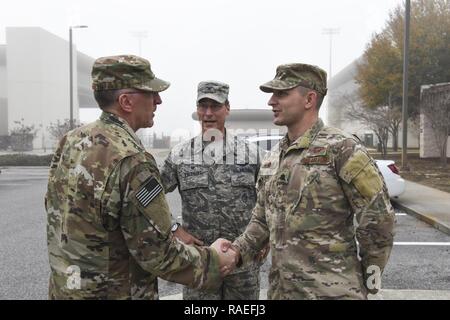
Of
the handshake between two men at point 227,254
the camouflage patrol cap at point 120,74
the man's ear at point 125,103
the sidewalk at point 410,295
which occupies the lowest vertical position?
the sidewalk at point 410,295

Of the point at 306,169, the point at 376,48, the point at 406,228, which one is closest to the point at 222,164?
the point at 306,169

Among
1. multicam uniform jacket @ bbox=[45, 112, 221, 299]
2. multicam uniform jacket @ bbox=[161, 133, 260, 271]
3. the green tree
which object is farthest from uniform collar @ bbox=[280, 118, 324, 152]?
the green tree

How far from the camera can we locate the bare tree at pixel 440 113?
17.2 metres

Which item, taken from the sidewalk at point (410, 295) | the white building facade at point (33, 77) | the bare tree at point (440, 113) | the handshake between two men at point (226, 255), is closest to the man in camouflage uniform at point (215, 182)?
the handshake between two men at point (226, 255)

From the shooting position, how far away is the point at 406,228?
7.29m

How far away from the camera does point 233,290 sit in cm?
285

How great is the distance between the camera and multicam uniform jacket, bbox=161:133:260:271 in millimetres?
2971

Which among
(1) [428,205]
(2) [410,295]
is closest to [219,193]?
(2) [410,295]

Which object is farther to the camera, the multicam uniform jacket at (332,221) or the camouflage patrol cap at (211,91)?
the camouflage patrol cap at (211,91)

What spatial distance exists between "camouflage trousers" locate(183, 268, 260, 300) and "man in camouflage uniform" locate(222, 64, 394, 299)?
25.2 inches

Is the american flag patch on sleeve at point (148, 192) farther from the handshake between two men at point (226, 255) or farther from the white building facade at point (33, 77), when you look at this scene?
the white building facade at point (33, 77)

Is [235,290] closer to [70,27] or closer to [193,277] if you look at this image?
[193,277]

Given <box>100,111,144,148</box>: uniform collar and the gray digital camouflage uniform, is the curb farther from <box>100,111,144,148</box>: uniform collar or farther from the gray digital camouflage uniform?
<box>100,111,144,148</box>: uniform collar

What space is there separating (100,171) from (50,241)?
46cm
